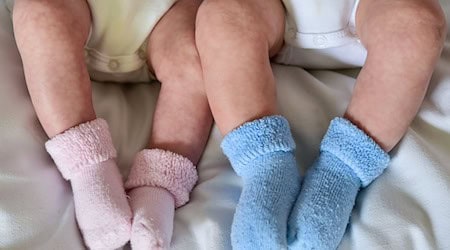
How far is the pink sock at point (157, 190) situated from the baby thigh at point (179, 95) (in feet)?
0.10

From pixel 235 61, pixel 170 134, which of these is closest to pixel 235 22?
pixel 235 61

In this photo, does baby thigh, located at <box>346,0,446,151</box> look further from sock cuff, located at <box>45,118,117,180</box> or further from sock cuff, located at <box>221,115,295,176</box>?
sock cuff, located at <box>45,118,117,180</box>

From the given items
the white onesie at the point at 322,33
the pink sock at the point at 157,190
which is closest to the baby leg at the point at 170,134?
the pink sock at the point at 157,190

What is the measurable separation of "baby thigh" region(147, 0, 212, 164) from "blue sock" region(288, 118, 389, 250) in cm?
15

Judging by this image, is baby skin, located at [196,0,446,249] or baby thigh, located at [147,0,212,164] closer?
baby skin, located at [196,0,446,249]

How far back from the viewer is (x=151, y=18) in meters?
0.91

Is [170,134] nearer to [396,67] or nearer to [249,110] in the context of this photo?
[249,110]

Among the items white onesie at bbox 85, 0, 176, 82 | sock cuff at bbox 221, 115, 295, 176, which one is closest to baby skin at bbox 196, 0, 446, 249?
sock cuff at bbox 221, 115, 295, 176

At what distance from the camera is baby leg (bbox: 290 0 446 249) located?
2.52 ft

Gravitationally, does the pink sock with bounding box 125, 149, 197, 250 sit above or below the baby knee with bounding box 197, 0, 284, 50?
below

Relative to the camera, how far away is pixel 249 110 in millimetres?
786

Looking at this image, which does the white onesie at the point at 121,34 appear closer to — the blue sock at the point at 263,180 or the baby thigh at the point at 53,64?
the baby thigh at the point at 53,64

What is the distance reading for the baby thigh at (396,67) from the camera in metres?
0.77

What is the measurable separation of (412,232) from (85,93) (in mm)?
395
